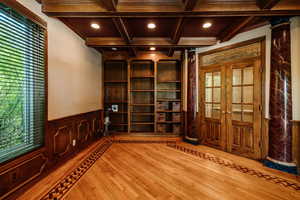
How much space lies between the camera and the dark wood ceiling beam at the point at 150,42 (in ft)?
11.0

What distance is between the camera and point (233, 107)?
9.98 feet

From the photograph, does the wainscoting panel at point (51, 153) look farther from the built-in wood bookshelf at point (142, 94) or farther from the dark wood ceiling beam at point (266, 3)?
the dark wood ceiling beam at point (266, 3)

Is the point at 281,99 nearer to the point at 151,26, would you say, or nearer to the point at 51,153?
the point at 151,26

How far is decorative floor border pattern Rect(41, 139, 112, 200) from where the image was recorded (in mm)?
1662

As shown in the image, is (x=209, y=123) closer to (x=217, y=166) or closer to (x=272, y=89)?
(x=217, y=166)

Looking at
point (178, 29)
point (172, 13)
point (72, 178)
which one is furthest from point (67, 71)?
point (178, 29)

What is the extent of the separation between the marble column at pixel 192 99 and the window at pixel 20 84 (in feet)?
10.7

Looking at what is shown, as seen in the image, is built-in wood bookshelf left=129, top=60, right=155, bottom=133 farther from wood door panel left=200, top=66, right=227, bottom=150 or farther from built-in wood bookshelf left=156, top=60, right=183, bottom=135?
wood door panel left=200, top=66, right=227, bottom=150

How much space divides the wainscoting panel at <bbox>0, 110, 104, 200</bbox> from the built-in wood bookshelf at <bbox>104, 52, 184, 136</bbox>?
1.05 metres

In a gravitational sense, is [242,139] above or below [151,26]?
below

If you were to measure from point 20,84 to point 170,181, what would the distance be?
→ 2.53 m

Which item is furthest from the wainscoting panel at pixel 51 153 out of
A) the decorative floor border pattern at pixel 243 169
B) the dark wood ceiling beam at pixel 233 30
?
the dark wood ceiling beam at pixel 233 30

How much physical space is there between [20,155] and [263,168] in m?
3.88

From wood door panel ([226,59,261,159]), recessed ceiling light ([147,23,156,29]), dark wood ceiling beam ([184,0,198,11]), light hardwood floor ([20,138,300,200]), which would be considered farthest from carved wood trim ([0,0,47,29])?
wood door panel ([226,59,261,159])
